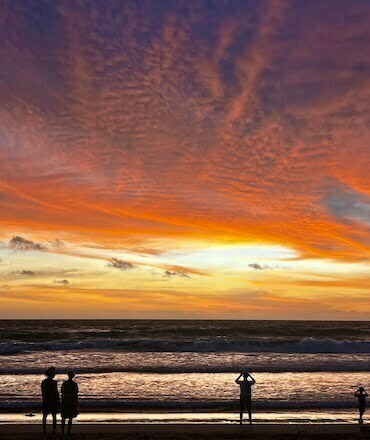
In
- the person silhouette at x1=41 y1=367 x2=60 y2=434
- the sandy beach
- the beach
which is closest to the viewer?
the person silhouette at x1=41 y1=367 x2=60 y2=434

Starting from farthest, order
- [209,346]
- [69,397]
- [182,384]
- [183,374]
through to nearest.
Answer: [209,346], [183,374], [182,384], [69,397]

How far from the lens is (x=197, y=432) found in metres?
16.2

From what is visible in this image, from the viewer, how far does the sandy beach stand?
50.3 feet

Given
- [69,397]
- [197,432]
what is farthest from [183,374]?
[69,397]

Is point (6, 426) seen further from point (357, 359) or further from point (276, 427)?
point (357, 359)

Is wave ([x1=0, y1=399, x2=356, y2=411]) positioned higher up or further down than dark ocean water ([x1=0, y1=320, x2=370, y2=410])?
higher up

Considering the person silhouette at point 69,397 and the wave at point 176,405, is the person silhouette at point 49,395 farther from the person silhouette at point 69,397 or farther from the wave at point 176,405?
the wave at point 176,405

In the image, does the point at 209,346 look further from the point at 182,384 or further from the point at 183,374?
the point at 182,384

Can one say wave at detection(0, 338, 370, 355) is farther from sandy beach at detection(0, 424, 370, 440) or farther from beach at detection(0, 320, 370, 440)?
sandy beach at detection(0, 424, 370, 440)

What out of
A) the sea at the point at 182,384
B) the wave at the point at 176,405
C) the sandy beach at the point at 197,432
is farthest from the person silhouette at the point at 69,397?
the wave at the point at 176,405

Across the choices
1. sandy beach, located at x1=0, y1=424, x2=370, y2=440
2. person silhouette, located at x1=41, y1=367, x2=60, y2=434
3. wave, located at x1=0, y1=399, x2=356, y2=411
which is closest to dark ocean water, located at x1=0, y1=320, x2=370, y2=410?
wave, located at x1=0, y1=399, x2=356, y2=411

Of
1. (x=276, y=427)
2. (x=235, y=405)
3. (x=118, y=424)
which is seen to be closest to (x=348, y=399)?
(x=235, y=405)

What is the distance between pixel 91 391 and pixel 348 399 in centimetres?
1290

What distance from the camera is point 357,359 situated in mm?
43906
